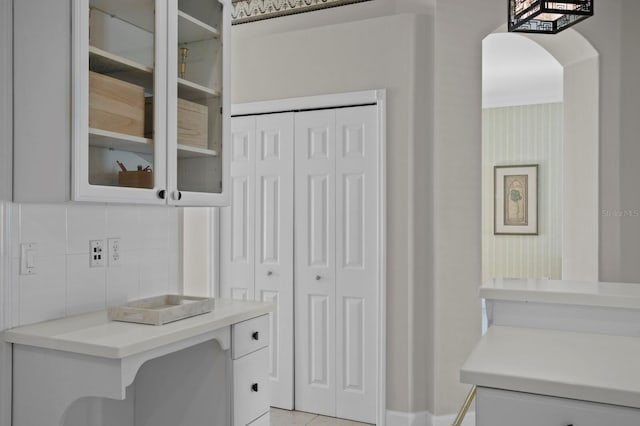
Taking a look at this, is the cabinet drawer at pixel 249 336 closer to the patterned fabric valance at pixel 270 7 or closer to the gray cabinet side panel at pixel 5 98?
the gray cabinet side panel at pixel 5 98

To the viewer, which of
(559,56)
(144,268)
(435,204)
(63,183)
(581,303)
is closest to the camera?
(63,183)

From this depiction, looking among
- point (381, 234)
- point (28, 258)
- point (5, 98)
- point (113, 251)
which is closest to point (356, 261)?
point (381, 234)

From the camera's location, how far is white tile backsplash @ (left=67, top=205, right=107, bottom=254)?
2.02m

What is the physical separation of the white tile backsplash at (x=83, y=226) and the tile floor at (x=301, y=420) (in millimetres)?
1733

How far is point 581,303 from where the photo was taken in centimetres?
185

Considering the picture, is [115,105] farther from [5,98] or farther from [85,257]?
[85,257]

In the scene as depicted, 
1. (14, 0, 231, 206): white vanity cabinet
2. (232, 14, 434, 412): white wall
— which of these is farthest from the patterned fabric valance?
(14, 0, 231, 206): white vanity cabinet

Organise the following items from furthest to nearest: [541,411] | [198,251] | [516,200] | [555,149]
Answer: [516,200] < [555,149] < [198,251] < [541,411]

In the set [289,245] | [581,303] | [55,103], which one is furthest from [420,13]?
[55,103]

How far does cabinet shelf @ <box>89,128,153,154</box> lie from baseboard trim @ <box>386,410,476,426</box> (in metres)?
2.11

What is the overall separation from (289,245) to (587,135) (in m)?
2.00

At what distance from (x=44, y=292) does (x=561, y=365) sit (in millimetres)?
1776

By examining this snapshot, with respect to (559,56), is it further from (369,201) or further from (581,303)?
(581,303)

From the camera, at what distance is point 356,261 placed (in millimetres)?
3240
